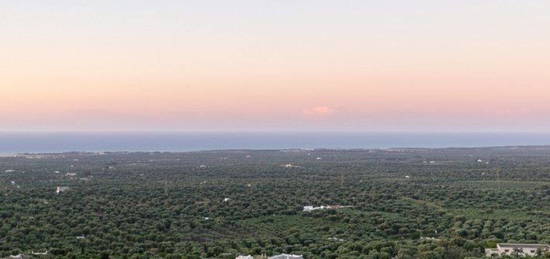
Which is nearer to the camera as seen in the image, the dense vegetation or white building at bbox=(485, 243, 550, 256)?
white building at bbox=(485, 243, 550, 256)

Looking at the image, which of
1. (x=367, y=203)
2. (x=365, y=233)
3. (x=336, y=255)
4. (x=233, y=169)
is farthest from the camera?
(x=233, y=169)

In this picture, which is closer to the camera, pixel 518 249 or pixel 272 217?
pixel 518 249

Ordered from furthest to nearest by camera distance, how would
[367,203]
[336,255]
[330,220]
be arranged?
[367,203], [330,220], [336,255]

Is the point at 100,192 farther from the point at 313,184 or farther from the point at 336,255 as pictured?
the point at 336,255

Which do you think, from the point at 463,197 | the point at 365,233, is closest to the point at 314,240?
the point at 365,233
